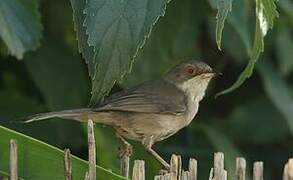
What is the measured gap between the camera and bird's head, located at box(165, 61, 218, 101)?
10.4 ft

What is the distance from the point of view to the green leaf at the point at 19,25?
2084 millimetres

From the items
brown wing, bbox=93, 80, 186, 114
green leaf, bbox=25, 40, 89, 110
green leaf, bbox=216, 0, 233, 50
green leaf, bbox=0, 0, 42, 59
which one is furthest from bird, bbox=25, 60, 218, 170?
green leaf, bbox=216, 0, 233, 50

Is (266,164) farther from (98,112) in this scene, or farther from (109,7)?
(109,7)

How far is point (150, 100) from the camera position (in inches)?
112

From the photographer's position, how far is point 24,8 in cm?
219

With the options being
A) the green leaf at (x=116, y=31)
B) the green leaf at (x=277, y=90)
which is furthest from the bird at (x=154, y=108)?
the green leaf at (x=116, y=31)

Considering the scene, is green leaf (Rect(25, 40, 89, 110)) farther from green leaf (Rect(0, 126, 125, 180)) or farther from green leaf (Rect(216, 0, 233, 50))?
green leaf (Rect(216, 0, 233, 50))

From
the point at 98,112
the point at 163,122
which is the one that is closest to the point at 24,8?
the point at 98,112

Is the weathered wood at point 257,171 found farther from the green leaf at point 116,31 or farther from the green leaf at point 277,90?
the green leaf at point 277,90

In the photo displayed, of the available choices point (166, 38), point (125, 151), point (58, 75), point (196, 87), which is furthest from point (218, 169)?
point (58, 75)

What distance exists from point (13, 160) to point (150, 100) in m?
1.17

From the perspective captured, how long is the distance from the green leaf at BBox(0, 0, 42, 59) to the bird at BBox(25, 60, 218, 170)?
19 cm

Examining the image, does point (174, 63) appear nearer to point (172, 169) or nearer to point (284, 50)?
point (284, 50)

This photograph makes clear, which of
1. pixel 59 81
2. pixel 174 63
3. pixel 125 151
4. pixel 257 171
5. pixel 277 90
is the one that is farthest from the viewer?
pixel 277 90
